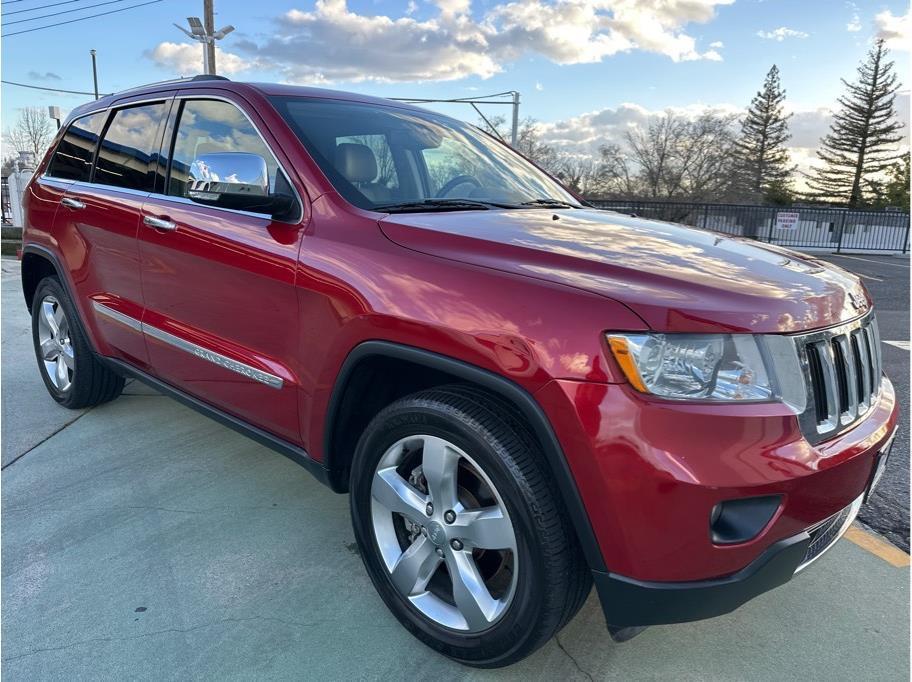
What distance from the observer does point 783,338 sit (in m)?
1.69

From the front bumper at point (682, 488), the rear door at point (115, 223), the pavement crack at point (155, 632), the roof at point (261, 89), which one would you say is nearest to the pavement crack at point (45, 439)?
the rear door at point (115, 223)

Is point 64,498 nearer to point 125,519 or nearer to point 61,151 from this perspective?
point 125,519

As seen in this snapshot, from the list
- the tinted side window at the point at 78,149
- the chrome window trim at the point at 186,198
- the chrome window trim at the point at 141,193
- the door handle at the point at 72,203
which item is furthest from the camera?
the tinted side window at the point at 78,149

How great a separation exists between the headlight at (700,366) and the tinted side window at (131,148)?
8.51 feet

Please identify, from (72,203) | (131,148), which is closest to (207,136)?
(131,148)

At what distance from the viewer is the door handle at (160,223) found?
2.92 m

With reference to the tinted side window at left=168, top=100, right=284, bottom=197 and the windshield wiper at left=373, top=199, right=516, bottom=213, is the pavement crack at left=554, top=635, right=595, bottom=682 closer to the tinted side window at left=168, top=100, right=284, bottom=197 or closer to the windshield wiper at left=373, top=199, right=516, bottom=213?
the windshield wiper at left=373, top=199, right=516, bottom=213

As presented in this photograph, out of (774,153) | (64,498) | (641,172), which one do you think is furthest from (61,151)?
(774,153)

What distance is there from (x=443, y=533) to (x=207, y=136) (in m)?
2.09

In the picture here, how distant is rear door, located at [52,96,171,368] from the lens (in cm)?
326

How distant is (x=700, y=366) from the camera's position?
1636 millimetres

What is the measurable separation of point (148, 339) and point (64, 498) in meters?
0.85

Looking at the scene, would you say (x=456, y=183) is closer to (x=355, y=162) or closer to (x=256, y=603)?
(x=355, y=162)

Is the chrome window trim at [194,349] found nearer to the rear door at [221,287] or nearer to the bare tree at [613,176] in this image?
the rear door at [221,287]
